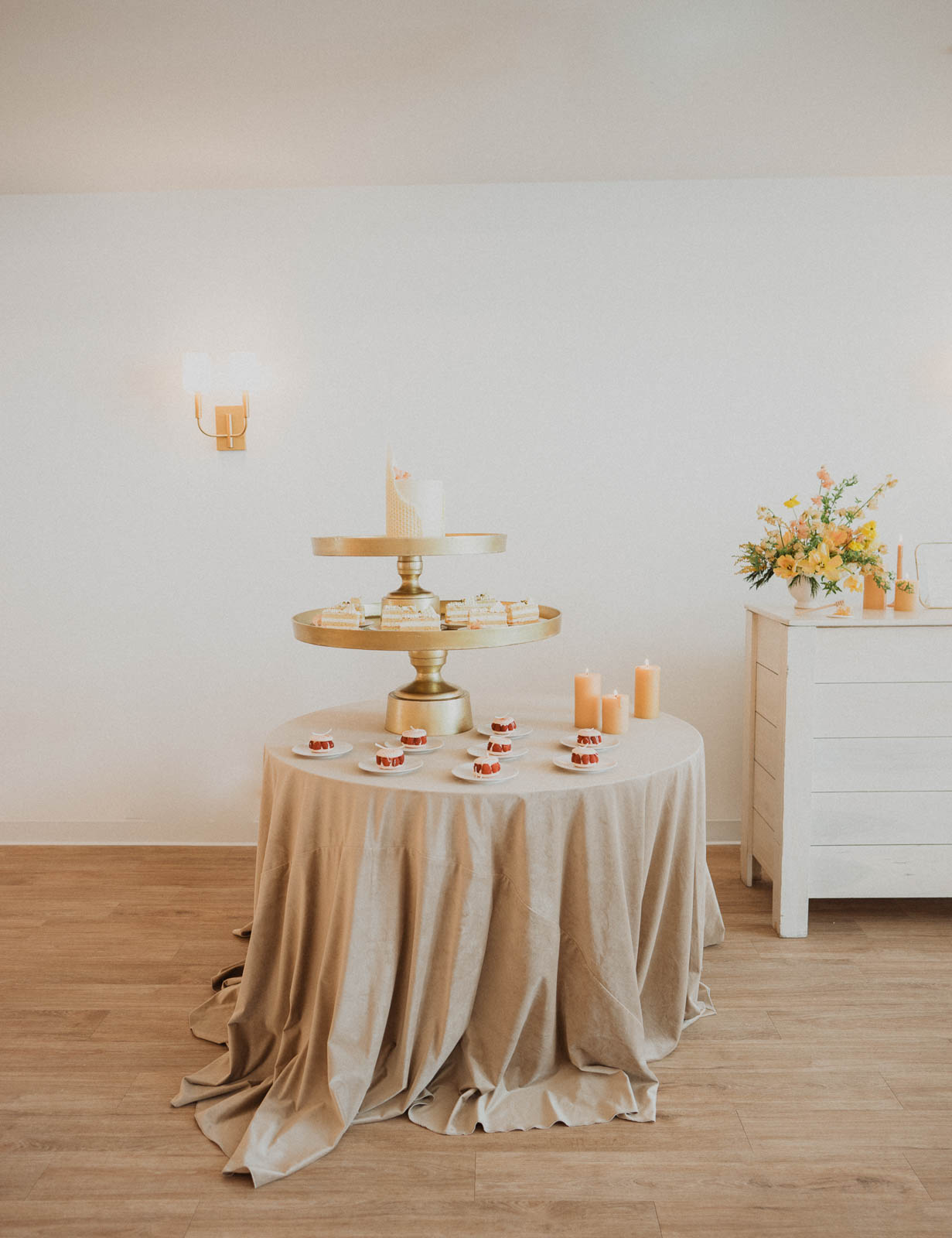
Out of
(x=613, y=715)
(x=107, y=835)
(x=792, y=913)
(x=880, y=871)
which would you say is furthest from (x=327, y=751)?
(x=107, y=835)

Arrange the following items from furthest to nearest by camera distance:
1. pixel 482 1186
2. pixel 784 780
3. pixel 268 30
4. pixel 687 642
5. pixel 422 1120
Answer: pixel 687 642 < pixel 784 780 < pixel 268 30 < pixel 422 1120 < pixel 482 1186

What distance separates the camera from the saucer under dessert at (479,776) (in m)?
1.98

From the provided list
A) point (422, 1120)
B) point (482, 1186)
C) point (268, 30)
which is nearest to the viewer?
point (482, 1186)

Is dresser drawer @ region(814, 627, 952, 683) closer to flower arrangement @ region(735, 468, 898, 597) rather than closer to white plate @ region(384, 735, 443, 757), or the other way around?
flower arrangement @ region(735, 468, 898, 597)

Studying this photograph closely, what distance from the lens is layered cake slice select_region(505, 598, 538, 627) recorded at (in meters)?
2.35

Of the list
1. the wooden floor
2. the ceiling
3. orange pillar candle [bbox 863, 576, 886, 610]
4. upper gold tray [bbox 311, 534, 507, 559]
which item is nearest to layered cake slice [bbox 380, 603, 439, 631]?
upper gold tray [bbox 311, 534, 507, 559]

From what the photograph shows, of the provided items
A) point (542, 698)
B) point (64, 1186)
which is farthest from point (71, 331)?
point (64, 1186)

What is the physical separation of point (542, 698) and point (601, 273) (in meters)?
1.68

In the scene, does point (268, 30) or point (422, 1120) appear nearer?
point (422, 1120)

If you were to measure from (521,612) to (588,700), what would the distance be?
0.30m

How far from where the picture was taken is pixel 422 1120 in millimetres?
1923

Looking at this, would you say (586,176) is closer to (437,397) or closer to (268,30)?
(437,397)

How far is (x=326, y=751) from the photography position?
2160 millimetres

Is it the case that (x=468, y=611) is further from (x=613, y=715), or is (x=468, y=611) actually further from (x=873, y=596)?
(x=873, y=596)
